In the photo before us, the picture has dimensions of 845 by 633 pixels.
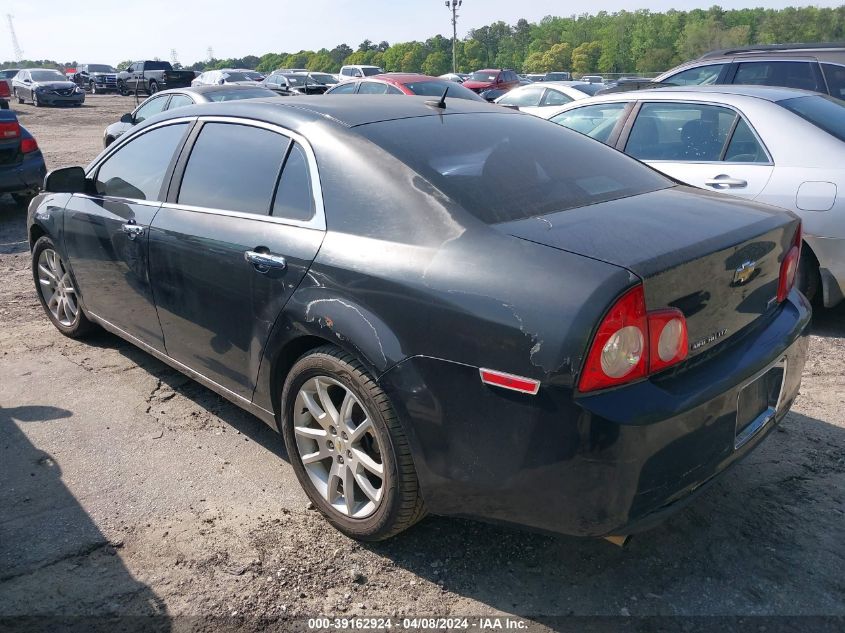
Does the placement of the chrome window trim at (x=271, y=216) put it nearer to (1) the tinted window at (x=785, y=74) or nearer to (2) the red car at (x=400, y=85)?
(1) the tinted window at (x=785, y=74)

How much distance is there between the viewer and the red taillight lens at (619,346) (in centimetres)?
208

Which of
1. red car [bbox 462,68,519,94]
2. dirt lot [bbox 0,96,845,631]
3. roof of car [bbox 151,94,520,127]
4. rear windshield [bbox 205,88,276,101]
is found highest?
roof of car [bbox 151,94,520,127]

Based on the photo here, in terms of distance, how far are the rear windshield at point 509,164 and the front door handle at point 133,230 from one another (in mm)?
1474

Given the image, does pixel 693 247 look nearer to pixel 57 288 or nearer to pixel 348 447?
pixel 348 447

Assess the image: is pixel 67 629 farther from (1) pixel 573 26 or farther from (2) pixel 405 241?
(1) pixel 573 26

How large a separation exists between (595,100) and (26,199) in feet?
25.8

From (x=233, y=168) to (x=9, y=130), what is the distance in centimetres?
719

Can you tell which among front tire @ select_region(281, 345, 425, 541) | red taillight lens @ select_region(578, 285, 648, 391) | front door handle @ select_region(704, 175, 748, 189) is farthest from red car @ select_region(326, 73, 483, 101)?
red taillight lens @ select_region(578, 285, 648, 391)

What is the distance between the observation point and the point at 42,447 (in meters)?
3.60

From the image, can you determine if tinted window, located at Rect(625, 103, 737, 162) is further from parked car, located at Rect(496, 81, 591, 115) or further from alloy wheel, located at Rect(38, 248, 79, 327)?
parked car, located at Rect(496, 81, 591, 115)

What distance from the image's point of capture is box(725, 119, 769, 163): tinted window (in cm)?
485

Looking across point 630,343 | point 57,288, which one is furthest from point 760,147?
point 57,288

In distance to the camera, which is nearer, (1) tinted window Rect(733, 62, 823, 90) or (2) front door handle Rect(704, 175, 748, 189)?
(2) front door handle Rect(704, 175, 748, 189)

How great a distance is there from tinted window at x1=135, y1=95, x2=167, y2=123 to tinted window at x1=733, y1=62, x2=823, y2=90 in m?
8.32
